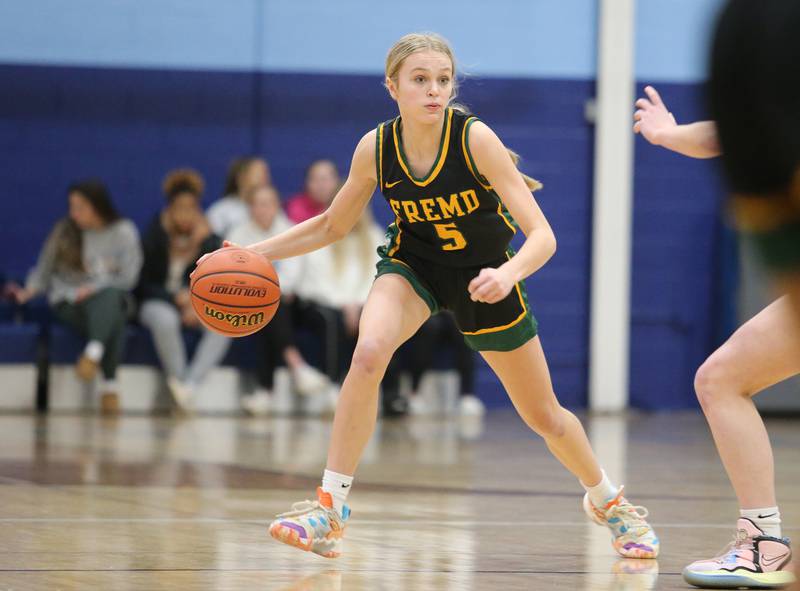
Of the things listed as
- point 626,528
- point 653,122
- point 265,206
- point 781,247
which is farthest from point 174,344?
point 781,247

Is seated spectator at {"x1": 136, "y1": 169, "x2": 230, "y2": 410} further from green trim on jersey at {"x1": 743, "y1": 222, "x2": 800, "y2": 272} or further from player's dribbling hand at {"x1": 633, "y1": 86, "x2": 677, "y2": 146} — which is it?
green trim on jersey at {"x1": 743, "y1": 222, "x2": 800, "y2": 272}

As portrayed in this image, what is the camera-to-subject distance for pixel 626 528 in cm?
400

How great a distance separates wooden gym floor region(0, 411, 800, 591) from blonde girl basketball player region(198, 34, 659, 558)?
283 mm

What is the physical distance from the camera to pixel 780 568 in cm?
352

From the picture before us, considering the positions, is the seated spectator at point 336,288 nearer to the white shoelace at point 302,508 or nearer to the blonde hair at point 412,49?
the blonde hair at point 412,49

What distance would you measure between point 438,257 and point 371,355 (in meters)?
0.44

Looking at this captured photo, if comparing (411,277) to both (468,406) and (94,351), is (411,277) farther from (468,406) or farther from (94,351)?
(468,406)

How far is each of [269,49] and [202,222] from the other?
76.2 inches

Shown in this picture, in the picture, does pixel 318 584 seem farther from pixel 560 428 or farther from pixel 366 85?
pixel 366 85

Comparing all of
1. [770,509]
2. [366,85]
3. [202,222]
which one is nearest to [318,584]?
[770,509]

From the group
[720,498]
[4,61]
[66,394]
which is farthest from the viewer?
[4,61]

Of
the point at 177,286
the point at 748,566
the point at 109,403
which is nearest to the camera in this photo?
the point at 748,566

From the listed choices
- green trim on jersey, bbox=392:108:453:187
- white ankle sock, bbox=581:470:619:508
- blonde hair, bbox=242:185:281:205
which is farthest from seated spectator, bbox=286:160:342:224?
white ankle sock, bbox=581:470:619:508

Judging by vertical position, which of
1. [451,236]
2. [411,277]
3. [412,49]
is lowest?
[411,277]
